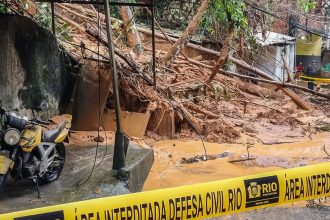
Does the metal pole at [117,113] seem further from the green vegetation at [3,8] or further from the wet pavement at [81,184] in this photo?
the green vegetation at [3,8]

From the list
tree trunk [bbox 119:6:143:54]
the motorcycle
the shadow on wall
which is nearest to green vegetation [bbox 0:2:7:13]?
the shadow on wall

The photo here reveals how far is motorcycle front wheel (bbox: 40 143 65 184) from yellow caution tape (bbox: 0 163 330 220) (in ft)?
8.89

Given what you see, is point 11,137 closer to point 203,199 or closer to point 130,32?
point 203,199

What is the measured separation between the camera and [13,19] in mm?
6629

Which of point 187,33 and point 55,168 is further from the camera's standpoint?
point 187,33

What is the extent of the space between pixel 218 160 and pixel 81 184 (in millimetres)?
3803

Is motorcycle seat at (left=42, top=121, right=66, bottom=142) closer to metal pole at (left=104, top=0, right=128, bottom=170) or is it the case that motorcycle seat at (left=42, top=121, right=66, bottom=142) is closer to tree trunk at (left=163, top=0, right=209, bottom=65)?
metal pole at (left=104, top=0, right=128, bottom=170)

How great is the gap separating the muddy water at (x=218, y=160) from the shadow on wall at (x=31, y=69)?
2076 millimetres

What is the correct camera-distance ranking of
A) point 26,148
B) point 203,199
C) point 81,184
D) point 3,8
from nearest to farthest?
point 203,199 → point 26,148 → point 81,184 → point 3,8

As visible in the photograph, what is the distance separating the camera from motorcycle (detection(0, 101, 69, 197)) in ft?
14.2

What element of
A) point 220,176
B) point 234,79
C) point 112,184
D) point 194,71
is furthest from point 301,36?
point 112,184

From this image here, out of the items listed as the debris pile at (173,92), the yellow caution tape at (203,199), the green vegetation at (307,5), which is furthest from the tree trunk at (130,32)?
the yellow caution tape at (203,199)

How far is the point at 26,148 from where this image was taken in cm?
443

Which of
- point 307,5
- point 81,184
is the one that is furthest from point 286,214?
point 307,5
